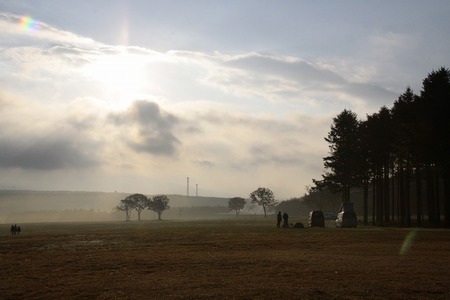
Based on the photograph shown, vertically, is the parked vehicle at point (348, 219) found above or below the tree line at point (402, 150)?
below

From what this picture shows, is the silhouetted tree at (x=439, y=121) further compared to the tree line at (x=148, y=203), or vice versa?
the tree line at (x=148, y=203)

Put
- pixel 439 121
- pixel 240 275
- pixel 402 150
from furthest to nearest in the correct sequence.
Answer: pixel 402 150, pixel 439 121, pixel 240 275

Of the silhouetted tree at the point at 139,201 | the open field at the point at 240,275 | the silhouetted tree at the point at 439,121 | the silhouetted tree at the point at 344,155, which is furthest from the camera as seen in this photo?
the silhouetted tree at the point at 139,201

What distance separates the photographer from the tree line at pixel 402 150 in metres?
48.2

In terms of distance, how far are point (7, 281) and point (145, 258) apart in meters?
7.81

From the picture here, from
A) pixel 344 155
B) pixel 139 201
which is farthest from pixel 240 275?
pixel 139 201

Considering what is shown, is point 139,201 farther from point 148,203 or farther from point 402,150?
point 402,150

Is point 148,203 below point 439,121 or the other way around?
below

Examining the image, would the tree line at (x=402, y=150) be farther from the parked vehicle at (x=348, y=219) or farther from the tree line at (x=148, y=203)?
the tree line at (x=148, y=203)

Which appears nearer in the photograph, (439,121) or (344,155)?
(439,121)

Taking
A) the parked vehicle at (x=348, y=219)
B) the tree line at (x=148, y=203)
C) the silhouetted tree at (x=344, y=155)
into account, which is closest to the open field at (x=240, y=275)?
the parked vehicle at (x=348, y=219)

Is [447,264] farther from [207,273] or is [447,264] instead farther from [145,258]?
[145,258]

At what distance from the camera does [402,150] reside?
52.6 meters

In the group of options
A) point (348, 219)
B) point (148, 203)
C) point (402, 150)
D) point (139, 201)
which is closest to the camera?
point (402, 150)
